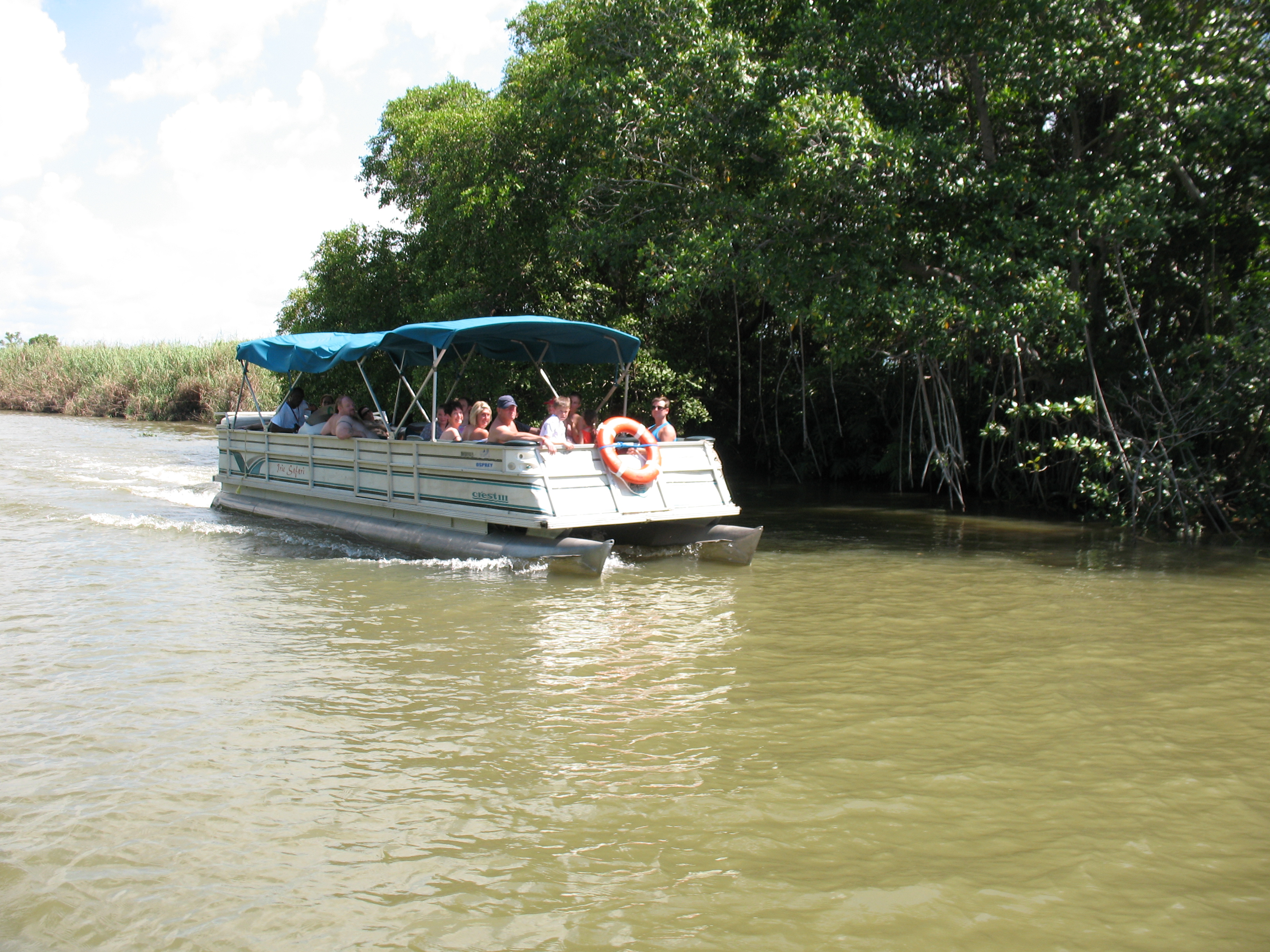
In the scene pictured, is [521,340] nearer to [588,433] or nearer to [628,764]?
[588,433]

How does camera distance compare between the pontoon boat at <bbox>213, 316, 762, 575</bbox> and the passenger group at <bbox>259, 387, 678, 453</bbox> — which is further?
the passenger group at <bbox>259, 387, 678, 453</bbox>

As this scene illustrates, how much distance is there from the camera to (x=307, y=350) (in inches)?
504

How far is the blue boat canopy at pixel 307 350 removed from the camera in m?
12.2

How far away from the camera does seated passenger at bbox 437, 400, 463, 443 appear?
11539 mm

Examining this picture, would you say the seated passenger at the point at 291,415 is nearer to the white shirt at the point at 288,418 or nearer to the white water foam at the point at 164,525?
the white shirt at the point at 288,418

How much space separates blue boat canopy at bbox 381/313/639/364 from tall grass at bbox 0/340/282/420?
2195 cm

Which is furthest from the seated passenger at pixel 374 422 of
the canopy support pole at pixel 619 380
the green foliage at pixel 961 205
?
the green foliage at pixel 961 205

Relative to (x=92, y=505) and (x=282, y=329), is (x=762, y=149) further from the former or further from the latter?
(x=282, y=329)

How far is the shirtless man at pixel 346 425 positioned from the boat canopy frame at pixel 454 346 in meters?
0.40

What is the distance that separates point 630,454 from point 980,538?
5.18 m

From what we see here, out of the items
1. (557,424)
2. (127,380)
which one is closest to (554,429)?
(557,424)

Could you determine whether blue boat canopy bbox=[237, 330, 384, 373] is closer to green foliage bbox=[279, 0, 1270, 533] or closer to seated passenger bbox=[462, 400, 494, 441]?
seated passenger bbox=[462, 400, 494, 441]

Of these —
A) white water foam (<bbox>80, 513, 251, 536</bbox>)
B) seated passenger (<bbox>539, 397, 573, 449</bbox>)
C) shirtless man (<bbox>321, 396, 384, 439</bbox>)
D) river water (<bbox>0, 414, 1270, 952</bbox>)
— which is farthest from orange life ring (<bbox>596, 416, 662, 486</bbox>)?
white water foam (<bbox>80, 513, 251, 536</bbox>)

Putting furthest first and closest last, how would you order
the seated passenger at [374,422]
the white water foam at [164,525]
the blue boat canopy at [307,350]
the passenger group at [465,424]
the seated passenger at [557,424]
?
the seated passenger at [374,422] < the white water foam at [164,525] < the blue boat canopy at [307,350] < the passenger group at [465,424] < the seated passenger at [557,424]
